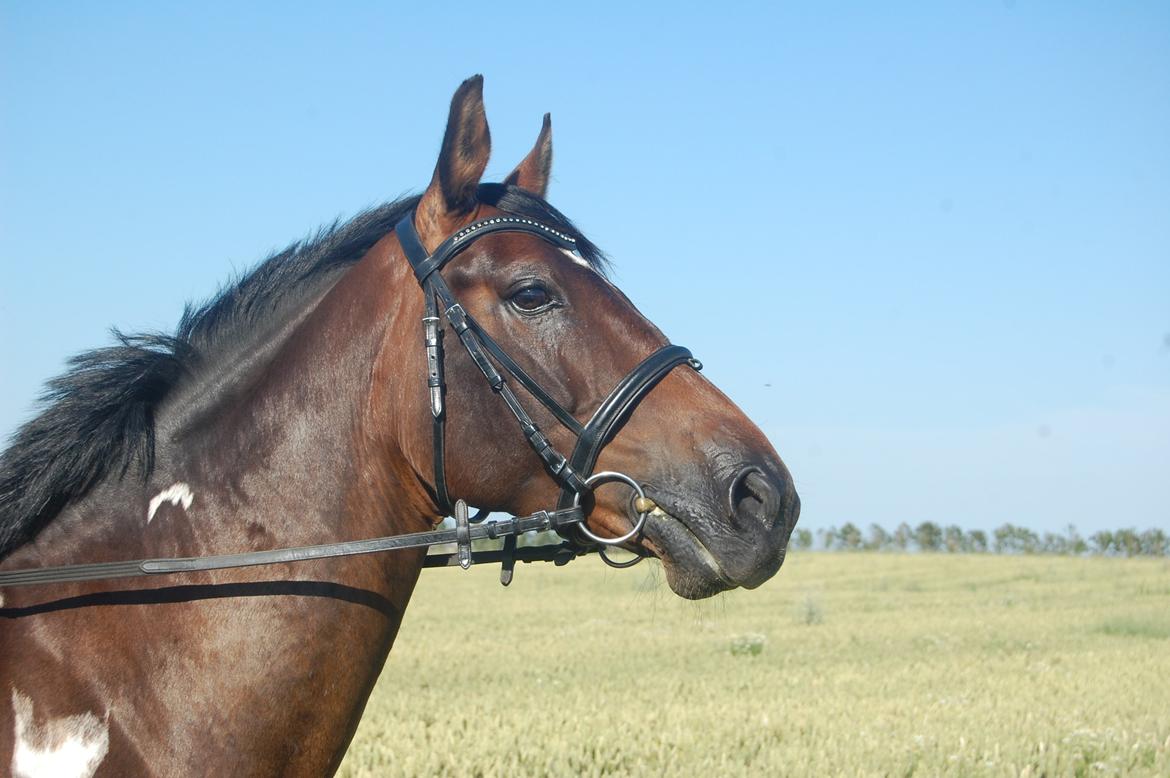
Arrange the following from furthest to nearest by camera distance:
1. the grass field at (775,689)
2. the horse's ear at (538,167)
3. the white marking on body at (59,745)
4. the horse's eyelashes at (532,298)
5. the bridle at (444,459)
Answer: the grass field at (775,689) < the horse's ear at (538,167) < the horse's eyelashes at (532,298) < the bridle at (444,459) < the white marking on body at (59,745)

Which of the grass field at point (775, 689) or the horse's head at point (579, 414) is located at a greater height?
the horse's head at point (579, 414)

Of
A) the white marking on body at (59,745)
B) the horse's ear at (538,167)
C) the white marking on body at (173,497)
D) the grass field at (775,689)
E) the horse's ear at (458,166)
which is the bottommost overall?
the grass field at (775,689)

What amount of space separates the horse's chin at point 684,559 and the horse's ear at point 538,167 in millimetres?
1357

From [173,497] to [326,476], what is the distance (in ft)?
1.38

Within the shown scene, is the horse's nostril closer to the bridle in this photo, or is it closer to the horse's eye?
the bridle

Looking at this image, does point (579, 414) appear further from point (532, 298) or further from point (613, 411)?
point (532, 298)

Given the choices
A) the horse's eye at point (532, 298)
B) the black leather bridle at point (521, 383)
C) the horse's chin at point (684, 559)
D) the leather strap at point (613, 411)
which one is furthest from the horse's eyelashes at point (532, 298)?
the horse's chin at point (684, 559)

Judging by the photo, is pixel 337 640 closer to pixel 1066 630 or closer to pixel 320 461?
pixel 320 461

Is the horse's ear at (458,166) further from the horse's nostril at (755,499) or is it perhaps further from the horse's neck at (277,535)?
the horse's nostril at (755,499)

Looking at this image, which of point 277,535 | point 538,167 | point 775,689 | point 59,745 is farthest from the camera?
point 775,689

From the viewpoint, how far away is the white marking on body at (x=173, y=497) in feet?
9.26

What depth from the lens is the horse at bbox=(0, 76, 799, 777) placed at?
2568 millimetres

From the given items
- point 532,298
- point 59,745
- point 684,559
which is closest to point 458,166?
point 532,298

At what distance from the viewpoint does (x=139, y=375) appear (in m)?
2.92
